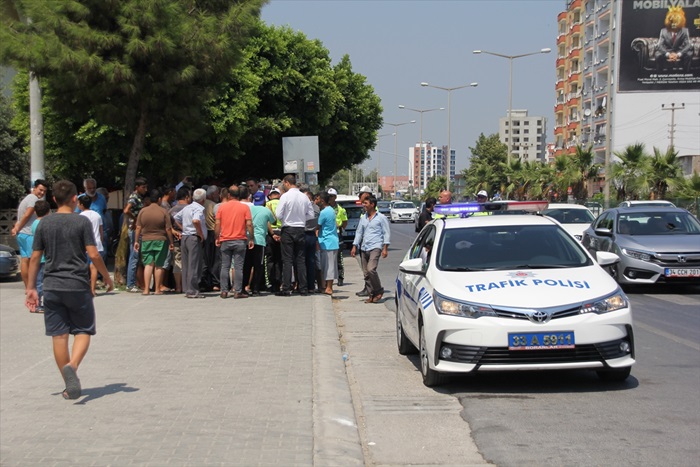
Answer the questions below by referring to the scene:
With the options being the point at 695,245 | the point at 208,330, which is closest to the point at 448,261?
the point at 208,330

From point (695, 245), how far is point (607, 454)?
10.9 meters

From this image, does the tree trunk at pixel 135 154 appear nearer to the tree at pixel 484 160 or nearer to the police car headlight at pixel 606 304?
the police car headlight at pixel 606 304

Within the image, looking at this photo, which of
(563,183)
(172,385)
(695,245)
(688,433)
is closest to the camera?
(688,433)

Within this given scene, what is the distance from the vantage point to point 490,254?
872 centimetres

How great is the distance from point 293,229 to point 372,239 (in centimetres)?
131

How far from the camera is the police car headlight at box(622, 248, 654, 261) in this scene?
51.5 ft

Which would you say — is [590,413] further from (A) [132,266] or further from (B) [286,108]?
(B) [286,108]

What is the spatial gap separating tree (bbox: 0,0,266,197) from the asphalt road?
34.7 ft

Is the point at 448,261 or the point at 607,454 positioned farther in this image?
the point at 448,261

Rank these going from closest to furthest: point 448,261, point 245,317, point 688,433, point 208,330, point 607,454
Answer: point 607,454 → point 688,433 → point 448,261 → point 208,330 → point 245,317

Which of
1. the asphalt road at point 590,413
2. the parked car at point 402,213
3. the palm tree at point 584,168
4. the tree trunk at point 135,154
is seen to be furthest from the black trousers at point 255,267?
the parked car at point 402,213

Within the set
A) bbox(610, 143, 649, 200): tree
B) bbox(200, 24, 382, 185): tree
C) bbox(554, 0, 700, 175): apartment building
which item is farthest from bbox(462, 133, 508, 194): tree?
bbox(200, 24, 382, 185): tree

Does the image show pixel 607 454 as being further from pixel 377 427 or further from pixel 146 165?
pixel 146 165

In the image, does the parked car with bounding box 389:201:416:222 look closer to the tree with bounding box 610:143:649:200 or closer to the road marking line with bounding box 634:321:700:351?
the tree with bounding box 610:143:649:200
